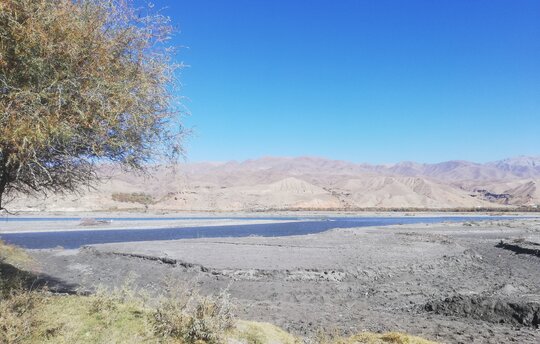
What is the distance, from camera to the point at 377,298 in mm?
14562

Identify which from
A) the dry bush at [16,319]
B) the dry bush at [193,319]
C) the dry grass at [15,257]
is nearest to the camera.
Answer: the dry bush at [16,319]

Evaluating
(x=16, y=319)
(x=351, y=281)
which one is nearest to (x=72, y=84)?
(x=16, y=319)

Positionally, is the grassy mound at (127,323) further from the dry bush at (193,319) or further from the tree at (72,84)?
the tree at (72,84)

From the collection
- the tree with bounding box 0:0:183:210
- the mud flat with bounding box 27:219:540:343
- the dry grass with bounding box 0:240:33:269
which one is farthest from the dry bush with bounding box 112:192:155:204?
the tree with bounding box 0:0:183:210

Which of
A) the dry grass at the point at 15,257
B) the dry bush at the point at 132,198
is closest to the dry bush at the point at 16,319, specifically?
the dry grass at the point at 15,257

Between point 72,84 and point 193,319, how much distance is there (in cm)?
403

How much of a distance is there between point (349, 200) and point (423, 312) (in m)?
138

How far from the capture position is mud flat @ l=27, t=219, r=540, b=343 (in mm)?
11133

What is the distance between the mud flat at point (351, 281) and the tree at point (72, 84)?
3.02 m

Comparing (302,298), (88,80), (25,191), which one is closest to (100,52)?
(88,80)

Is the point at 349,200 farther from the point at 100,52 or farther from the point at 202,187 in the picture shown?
the point at 100,52

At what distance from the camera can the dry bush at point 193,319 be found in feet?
21.6

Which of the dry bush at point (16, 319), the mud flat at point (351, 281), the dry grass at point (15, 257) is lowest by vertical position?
the mud flat at point (351, 281)

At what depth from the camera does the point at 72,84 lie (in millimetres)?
6684
